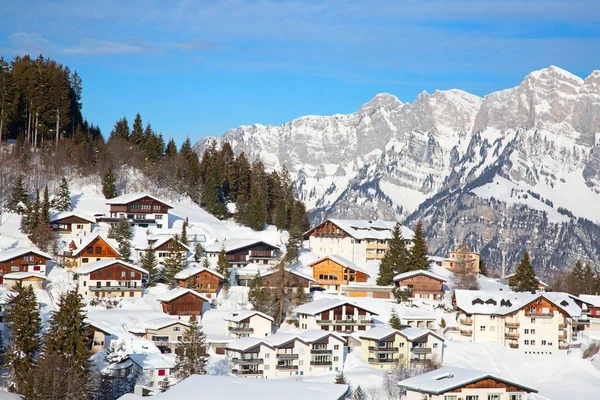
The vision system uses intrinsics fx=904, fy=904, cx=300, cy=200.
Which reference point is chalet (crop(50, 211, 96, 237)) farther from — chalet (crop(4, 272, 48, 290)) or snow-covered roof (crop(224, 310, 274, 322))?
snow-covered roof (crop(224, 310, 274, 322))

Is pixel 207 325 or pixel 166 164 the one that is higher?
pixel 166 164

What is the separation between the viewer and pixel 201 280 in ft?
242

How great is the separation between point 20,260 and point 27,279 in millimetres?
2451

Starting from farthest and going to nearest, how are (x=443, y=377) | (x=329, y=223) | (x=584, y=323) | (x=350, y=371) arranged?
(x=329, y=223) → (x=584, y=323) → (x=350, y=371) → (x=443, y=377)

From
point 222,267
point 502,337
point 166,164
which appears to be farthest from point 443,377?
point 166,164

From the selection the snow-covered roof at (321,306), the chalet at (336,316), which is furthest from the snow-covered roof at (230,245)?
the chalet at (336,316)

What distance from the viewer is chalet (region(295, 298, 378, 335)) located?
2753 inches

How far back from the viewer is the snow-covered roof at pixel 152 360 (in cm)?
5653

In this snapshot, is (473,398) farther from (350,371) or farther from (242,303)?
(242,303)

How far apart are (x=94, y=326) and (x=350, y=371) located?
713 inches

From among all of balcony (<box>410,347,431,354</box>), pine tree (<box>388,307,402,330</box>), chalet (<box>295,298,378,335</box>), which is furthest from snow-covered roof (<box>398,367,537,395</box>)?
chalet (<box>295,298,378,335</box>)

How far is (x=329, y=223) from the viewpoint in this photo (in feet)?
312

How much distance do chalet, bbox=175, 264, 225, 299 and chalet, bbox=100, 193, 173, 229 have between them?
15445mm

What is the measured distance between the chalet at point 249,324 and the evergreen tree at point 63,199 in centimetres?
2729
